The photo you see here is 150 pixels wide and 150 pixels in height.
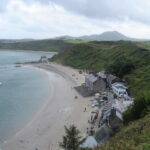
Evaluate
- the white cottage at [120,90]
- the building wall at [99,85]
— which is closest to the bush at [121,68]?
the building wall at [99,85]

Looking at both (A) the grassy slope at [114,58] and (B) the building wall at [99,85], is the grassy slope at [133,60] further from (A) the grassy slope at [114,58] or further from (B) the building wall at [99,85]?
(B) the building wall at [99,85]

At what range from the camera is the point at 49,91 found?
189 feet

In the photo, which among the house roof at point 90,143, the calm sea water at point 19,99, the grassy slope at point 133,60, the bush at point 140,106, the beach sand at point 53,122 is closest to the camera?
the grassy slope at point 133,60

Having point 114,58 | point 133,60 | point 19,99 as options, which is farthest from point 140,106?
point 114,58

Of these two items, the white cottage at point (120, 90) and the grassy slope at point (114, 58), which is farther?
the grassy slope at point (114, 58)

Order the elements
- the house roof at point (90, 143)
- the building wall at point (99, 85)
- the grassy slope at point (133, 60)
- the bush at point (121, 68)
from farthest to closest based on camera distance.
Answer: the bush at point (121, 68)
the building wall at point (99, 85)
the house roof at point (90, 143)
the grassy slope at point (133, 60)

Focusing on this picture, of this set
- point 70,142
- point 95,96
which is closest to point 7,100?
point 95,96

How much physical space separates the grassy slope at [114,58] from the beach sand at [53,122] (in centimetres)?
1127

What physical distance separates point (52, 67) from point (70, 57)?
42.2 feet

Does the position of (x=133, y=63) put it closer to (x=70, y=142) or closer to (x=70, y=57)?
(x=70, y=142)

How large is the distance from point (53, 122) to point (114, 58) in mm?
45904

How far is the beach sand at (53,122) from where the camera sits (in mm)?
30344

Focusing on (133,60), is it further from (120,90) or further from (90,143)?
(90,143)

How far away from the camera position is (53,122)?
36938 millimetres
